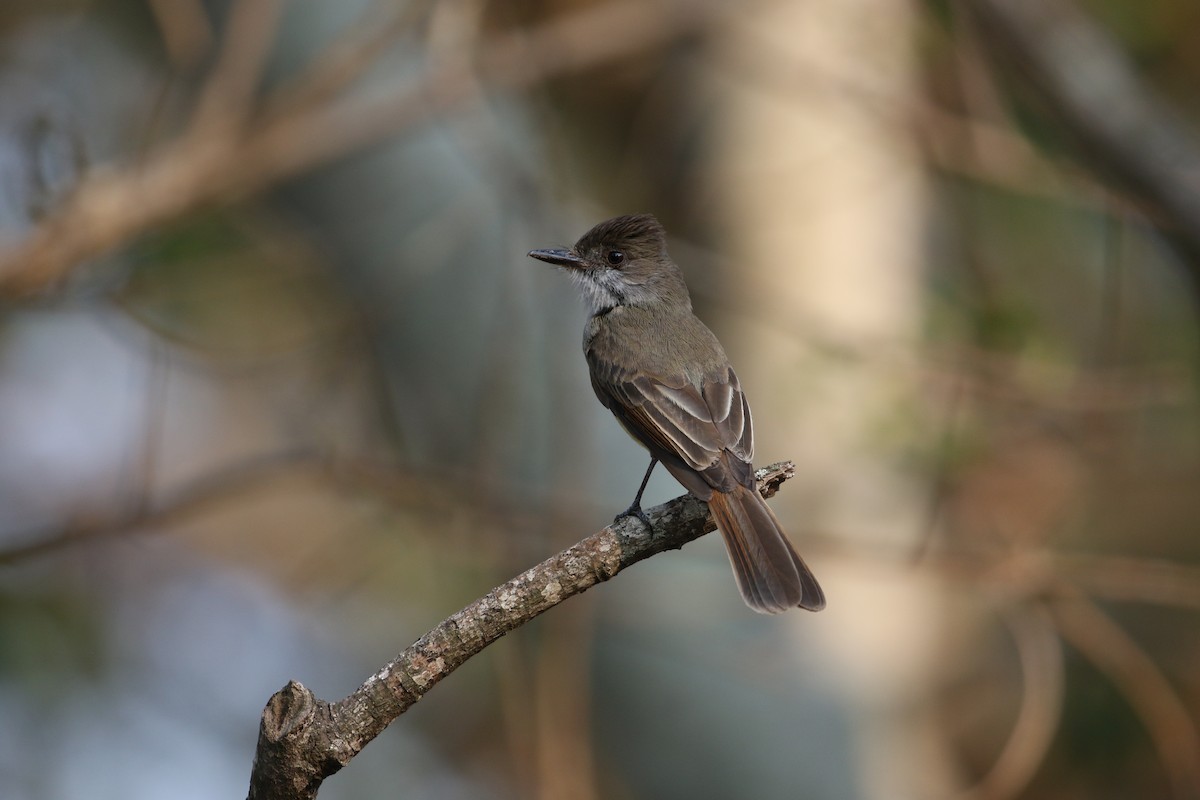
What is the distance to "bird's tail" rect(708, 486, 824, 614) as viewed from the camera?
9.71 feet

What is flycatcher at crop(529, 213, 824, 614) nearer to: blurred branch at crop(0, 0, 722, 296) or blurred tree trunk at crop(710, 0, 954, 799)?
blurred tree trunk at crop(710, 0, 954, 799)

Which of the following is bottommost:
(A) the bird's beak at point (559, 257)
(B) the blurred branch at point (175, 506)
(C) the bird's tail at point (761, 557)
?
(C) the bird's tail at point (761, 557)

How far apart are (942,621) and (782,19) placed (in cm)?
304

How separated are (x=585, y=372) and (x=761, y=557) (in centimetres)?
223

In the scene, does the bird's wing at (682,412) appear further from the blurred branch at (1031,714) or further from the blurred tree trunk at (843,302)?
the blurred branch at (1031,714)

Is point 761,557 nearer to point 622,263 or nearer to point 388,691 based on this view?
point 388,691

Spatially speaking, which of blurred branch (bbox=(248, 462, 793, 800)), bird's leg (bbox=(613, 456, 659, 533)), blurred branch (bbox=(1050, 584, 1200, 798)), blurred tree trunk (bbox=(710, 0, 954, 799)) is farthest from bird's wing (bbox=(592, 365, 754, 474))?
blurred branch (bbox=(1050, 584, 1200, 798))

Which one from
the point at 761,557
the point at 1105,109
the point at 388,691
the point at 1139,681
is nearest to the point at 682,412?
the point at 761,557

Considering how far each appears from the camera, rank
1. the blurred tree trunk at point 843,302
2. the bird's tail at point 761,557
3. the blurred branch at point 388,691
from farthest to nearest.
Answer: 1. the blurred tree trunk at point 843,302
2. the bird's tail at point 761,557
3. the blurred branch at point 388,691

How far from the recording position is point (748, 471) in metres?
3.27

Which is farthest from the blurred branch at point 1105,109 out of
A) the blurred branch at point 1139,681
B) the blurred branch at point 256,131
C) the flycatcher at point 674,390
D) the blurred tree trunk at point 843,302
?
the blurred branch at point 256,131

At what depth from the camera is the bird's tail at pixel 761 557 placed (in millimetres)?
2959

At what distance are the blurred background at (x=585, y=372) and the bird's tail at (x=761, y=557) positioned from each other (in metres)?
1.64

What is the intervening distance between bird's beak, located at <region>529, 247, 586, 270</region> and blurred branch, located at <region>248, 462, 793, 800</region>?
86.3 inches
